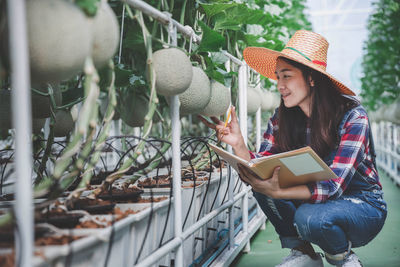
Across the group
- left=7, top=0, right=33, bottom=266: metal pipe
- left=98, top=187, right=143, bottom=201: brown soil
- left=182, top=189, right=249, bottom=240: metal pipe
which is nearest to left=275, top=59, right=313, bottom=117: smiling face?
left=182, top=189, right=249, bottom=240: metal pipe

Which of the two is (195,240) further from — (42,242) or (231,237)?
(42,242)

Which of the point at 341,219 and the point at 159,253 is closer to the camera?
the point at 159,253

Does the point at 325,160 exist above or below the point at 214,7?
below

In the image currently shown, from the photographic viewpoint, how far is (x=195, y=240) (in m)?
1.54

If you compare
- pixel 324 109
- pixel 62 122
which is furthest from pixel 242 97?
pixel 62 122

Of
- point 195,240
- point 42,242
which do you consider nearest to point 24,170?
point 42,242

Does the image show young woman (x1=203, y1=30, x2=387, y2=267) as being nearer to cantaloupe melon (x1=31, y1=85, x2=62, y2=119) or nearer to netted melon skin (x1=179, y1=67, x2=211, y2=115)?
netted melon skin (x1=179, y1=67, x2=211, y2=115)

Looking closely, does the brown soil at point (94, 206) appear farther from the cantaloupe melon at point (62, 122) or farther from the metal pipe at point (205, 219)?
the cantaloupe melon at point (62, 122)

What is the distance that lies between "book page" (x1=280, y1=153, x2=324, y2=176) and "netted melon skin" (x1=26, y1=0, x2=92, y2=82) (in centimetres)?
69

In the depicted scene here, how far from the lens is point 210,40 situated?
137 centimetres

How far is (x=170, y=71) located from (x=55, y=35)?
40cm

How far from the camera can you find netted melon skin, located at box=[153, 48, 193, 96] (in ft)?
3.36

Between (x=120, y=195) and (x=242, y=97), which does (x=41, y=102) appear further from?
(x=242, y=97)

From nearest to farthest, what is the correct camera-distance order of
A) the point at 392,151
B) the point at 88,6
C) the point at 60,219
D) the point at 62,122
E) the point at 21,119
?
1. the point at 21,119
2. the point at 88,6
3. the point at 60,219
4. the point at 62,122
5. the point at 392,151
